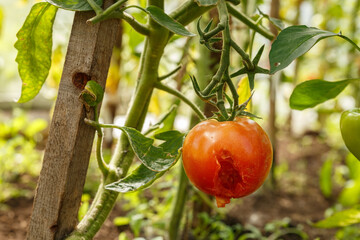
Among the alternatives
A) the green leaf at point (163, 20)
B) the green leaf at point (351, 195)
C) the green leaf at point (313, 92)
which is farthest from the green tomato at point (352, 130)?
the green leaf at point (351, 195)

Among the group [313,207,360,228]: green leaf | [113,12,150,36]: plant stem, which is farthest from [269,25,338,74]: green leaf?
[313,207,360,228]: green leaf

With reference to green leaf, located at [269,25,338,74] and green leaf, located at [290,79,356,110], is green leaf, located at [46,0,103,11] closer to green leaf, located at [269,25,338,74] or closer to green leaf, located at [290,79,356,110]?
green leaf, located at [269,25,338,74]

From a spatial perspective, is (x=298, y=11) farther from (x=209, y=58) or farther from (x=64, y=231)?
(x=64, y=231)

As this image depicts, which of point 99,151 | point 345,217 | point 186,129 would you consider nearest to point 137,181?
point 99,151

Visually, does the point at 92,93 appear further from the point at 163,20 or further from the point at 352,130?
the point at 352,130

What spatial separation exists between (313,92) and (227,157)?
26cm

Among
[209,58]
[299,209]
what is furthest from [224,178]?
[299,209]

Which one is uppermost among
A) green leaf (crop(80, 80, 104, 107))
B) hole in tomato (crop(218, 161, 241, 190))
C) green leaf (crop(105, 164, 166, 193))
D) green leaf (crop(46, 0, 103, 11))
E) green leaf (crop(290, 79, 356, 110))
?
green leaf (crop(46, 0, 103, 11))

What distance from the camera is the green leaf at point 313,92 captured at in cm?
55

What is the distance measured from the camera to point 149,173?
43 cm

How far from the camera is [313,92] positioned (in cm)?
56

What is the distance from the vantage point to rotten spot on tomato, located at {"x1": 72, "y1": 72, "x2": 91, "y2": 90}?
458mm

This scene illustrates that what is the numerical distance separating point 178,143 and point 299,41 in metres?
0.20

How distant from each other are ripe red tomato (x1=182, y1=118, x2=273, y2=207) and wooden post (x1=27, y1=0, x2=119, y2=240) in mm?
160
